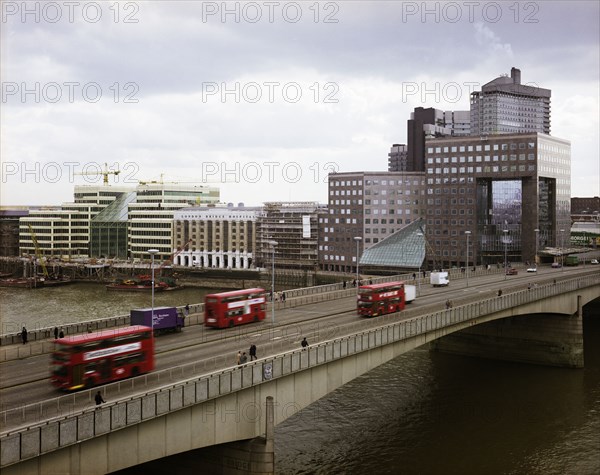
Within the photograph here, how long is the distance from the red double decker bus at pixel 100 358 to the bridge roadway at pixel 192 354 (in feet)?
2.68

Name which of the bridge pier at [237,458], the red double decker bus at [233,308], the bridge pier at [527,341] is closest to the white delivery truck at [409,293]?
the bridge pier at [527,341]

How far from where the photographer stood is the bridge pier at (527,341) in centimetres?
6700

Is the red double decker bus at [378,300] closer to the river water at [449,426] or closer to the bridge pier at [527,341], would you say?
the river water at [449,426]

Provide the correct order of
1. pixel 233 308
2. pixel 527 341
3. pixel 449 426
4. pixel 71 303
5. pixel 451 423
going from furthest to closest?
pixel 71 303
pixel 527 341
pixel 451 423
pixel 449 426
pixel 233 308

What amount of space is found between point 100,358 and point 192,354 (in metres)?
7.23

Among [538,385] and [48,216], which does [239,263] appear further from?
[538,385]

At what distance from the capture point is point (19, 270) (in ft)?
593

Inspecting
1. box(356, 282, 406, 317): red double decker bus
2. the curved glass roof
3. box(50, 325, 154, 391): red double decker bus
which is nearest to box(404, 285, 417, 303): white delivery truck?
box(356, 282, 406, 317): red double decker bus

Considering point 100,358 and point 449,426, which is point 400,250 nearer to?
point 449,426

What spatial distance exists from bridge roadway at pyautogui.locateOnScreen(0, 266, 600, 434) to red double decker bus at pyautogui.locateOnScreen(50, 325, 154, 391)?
2.68 ft

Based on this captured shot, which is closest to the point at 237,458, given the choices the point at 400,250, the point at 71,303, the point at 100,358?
the point at 100,358

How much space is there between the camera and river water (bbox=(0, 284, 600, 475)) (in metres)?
40.0

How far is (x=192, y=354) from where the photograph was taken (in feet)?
119

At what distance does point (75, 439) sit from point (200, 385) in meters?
5.89
